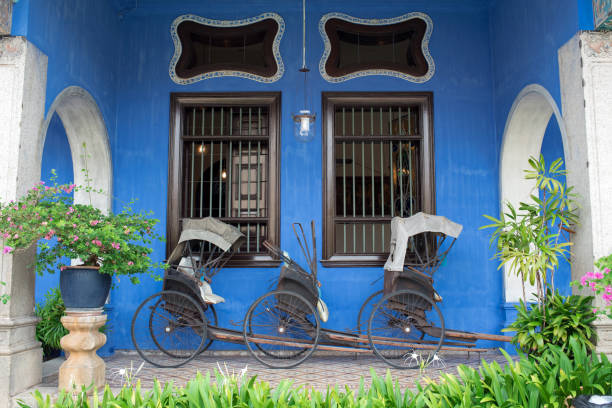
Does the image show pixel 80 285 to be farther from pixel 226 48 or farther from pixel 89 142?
pixel 226 48

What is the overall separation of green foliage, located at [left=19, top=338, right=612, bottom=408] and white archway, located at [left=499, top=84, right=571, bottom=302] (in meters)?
2.82

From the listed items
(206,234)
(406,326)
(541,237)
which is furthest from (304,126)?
(541,237)

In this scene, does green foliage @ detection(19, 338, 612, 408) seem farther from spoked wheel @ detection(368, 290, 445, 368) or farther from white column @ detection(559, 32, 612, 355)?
spoked wheel @ detection(368, 290, 445, 368)

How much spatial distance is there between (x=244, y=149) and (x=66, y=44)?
2417mm

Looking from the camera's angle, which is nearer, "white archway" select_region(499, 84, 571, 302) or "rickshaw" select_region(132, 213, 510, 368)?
"rickshaw" select_region(132, 213, 510, 368)

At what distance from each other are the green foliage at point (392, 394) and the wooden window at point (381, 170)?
313 cm

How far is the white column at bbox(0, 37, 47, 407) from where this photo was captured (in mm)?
4484

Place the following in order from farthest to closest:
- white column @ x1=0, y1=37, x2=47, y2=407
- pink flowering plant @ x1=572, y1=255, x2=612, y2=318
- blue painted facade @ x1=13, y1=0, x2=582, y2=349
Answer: blue painted facade @ x1=13, y1=0, x2=582, y2=349 → white column @ x1=0, y1=37, x2=47, y2=407 → pink flowering plant @ x1=572, y1=255, x2=612, y2=318

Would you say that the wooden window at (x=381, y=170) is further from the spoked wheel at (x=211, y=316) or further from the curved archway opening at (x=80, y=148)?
the curved archway opening at (x=80, y=148)

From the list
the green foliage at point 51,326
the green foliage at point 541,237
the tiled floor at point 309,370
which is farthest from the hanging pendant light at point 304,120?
the green foliage at point 51,326

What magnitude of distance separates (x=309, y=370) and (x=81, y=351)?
7.14 feet

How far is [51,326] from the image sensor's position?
597 centimetres

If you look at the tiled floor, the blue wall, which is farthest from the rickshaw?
the blue wall

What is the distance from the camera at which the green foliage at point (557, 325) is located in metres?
4.42
